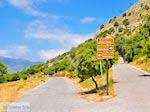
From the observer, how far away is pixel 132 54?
14212 centimetres

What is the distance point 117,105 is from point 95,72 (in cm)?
2028

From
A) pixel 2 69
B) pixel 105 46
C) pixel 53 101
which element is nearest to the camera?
pixel 105 46

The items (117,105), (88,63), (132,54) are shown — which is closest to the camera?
(117,105)

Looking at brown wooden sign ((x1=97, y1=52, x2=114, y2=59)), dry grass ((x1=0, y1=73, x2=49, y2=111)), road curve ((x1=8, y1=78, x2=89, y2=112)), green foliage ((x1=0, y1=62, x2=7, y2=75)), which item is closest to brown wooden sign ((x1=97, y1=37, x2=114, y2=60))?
brown wooden sign ((x1=97, y1=52, x2=114, y2=59))

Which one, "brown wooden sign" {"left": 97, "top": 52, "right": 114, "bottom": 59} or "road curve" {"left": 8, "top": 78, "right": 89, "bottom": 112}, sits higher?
"brown wooden sign" {"left": 97, "top": 52, "right": 114, "bottom": 59}

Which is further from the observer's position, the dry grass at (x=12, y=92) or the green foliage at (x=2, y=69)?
the green foliage at (x=2, y=69)

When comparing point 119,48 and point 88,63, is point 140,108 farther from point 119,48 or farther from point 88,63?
point 119,48

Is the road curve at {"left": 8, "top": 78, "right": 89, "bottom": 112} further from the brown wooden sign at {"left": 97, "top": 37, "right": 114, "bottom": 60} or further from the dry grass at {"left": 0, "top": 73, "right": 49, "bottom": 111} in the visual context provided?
the brown wooden sign at {"left": 97, "top": 37, "right": 114, "bottom": 60}

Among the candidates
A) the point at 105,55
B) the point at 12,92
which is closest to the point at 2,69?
the point at 12,92

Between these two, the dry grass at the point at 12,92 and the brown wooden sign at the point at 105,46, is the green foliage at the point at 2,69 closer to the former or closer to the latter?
the dry grass at the point at 12,92

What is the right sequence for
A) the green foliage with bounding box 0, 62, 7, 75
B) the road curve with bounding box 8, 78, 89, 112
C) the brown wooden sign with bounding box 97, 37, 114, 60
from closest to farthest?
the road curve with bounding box 8, 78, 89, 112, the brown wooden sign with bounding box 97, 37, 114, 60, the green foliage with bounding box 0, 62, 7, 75

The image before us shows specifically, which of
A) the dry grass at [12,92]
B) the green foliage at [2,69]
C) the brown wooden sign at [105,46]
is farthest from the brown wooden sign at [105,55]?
the green foliage at [2,69]

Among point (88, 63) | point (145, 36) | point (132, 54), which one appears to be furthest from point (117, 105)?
point (145, 36)

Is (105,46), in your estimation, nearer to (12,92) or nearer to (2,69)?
(12,92)
